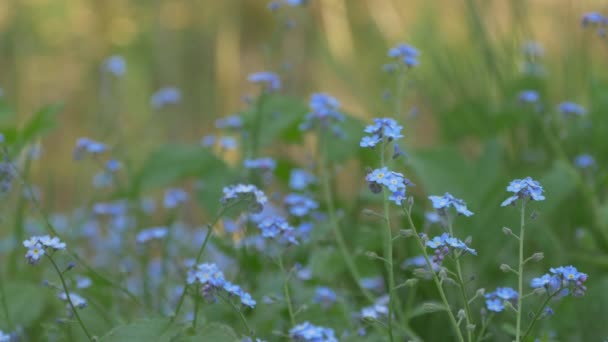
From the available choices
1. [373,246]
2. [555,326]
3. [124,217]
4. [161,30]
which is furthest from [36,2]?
[555,326]

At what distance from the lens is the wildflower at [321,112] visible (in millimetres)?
1923

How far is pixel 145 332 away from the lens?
1.32 m

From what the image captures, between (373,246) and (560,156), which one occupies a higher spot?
(560,156)

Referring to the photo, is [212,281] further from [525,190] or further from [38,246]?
[525,190]

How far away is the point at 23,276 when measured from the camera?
2268mm

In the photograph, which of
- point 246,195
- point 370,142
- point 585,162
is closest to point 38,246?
point 246,195

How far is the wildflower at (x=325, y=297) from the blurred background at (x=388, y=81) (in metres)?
0.45

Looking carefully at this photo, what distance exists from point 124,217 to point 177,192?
1.23 feet

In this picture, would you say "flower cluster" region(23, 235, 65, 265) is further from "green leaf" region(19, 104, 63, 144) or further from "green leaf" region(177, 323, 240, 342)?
"green leaf" region(19, 104, 63, 144)

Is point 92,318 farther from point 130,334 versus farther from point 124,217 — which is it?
point 124,217

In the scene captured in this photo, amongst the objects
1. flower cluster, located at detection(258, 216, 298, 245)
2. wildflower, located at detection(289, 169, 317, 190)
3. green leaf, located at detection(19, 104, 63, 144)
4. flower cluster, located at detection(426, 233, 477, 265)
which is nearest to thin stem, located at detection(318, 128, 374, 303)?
wildflower, located at detection(289, 169, 317, 190)

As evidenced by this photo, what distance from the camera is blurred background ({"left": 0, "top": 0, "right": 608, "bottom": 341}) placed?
2238mm

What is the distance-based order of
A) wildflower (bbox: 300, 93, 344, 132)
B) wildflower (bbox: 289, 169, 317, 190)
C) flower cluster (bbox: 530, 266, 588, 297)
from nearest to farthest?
flower cluster (bbox: 530, 266, 588, 297)
wildflower (bbox: 300, 93, 344, 132)
wildflower (bbox: 289, 169, 317, 190)

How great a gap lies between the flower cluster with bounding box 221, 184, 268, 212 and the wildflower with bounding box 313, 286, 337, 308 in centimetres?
44
